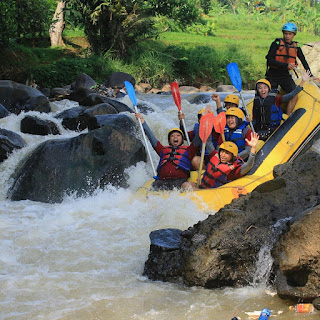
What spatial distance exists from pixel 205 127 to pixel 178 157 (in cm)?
45

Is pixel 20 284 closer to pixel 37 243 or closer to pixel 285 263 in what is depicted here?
pixel 37 243

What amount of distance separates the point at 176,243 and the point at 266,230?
2.22 feet

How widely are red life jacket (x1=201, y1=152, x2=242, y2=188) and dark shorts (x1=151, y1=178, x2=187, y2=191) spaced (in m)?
0.28

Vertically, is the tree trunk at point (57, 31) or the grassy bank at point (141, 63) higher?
the tree trunk at point (57, 31)

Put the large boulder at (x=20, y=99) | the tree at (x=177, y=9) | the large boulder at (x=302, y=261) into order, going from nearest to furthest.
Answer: the large boulder at (x=302, y=261)
the large boulder at (x=20, y=99)
the tree at (x=177, y=9)

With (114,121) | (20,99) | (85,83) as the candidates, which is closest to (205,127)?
(114,121)

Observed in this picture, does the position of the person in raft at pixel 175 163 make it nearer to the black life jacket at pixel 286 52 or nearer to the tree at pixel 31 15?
the black life jacket at pixel 286 52

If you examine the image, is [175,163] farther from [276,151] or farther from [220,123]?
[276,151]

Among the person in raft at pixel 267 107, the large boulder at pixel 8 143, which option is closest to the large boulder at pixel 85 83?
the large boulder at pixel 8 143

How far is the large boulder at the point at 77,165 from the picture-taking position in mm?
6328

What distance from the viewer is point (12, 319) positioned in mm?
3213

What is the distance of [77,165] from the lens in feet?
21.3

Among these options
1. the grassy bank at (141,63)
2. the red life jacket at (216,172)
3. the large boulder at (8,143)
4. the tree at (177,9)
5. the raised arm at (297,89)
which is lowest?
the red life jacket at (216,172)

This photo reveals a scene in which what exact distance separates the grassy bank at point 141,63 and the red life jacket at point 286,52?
928cm
